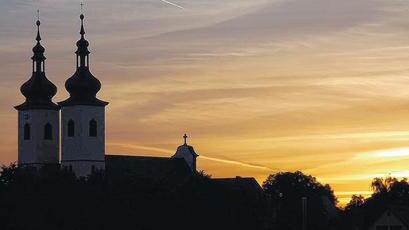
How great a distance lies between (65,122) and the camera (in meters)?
156

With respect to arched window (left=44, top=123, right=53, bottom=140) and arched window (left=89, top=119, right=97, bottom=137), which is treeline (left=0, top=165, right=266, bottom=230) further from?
arched window (left=89, top=119, right=97, bottom=137)

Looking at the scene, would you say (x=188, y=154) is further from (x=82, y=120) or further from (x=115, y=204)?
(x=115, y=204)

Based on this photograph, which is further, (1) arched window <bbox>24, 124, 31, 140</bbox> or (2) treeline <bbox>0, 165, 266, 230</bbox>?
(1) arched window <bbox>24, 124, 31, 140</bbox>

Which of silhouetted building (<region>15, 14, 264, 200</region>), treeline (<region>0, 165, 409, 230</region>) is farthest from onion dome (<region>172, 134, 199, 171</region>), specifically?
treeline (<region>0, 165, 409, 230</region>)

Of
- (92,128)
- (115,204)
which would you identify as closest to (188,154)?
(92,128)

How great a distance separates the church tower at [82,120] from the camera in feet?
508

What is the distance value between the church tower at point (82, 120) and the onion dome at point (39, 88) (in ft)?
4.72

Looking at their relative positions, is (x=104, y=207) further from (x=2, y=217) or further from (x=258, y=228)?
(x=258, y=228)

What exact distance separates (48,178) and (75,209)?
9.47 metres

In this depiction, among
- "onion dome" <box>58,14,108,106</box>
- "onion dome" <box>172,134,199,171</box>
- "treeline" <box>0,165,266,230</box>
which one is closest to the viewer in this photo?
Result: "treeline" <box>0,165,266,230</box>

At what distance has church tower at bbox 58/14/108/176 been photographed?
155m

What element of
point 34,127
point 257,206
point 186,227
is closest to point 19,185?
point 186,227

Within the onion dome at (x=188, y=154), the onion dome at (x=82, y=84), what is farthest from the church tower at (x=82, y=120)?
the onion dome at (x=188, y=154)

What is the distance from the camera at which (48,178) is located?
122625mm
